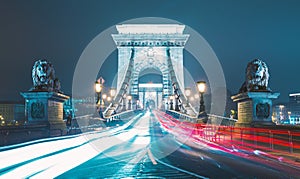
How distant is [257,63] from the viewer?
2058 cm

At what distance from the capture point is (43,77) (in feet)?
67.5

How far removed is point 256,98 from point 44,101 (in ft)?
36.4

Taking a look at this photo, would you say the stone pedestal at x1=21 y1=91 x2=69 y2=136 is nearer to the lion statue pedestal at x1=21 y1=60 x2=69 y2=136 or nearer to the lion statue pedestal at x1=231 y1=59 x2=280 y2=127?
the lion statue pedestal at x1=21 y1=60 x2=69 y2=136

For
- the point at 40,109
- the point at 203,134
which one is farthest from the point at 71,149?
the point at 203,134

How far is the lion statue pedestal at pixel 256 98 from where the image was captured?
19453 millimetres

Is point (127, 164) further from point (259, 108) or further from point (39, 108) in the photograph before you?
point (259, 108)

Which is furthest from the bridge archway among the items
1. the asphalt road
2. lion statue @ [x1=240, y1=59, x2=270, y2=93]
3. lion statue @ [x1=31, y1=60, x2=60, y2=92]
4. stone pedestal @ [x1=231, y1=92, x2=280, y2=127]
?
the asphalt road

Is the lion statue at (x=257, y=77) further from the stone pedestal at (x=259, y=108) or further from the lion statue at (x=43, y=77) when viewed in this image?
the lion statue at (x=43, y=77)

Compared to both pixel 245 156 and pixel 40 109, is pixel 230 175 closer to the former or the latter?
pixel 245 156

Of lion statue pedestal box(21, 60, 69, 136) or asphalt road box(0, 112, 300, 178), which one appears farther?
lion statue pedestal box(21, 60, 69, 136)

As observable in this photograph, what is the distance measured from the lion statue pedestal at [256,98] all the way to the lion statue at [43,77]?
420 inches

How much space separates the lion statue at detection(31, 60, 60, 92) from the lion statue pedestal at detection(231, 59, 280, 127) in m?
10.7

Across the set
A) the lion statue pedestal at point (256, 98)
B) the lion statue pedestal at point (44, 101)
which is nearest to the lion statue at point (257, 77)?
the lion statue pedestal at point (256, 98)

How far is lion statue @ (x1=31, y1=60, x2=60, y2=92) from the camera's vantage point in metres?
20.4
